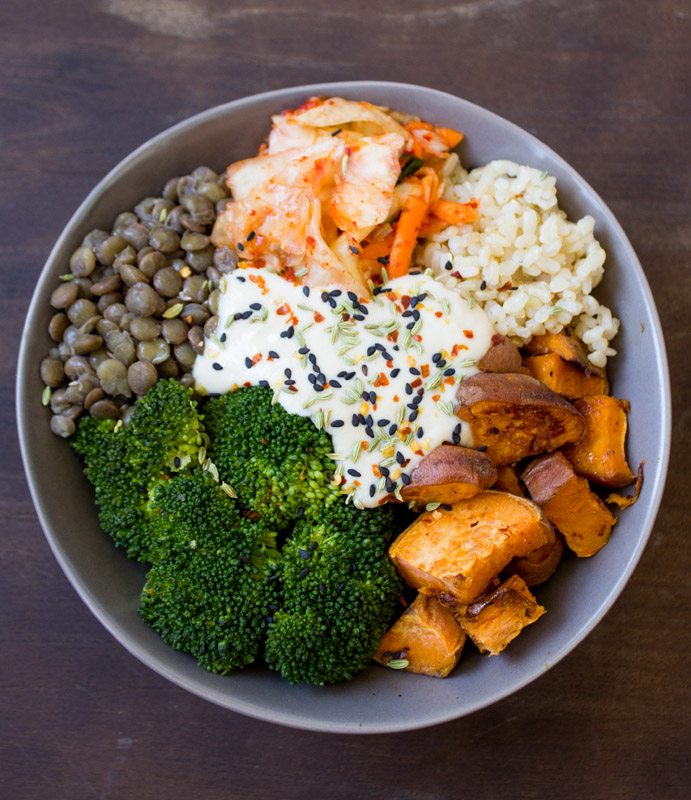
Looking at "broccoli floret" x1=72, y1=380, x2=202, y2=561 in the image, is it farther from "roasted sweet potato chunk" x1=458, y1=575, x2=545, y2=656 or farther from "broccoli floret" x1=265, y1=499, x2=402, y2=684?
"roasted sweet potato chunk" x1=458, y1=575, x2=545, y2=656

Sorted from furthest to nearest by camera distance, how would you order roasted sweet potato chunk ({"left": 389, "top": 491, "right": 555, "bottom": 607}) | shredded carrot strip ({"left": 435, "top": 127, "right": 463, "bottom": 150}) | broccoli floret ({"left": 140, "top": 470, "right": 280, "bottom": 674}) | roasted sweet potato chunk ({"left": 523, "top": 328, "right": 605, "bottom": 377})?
shredded carrot strip ({"left": 435, "top": 127, "right": 463, "bottom": 150}), roasted sweet potato chunk ({"left": 523, "top": 328, "right": 605, "bottom": 377}), broccoli floret ({"left": 140, "top": 470, "right": 280, "bottom": 674}), roasted sweet potato chunk ({"left": 389, "top": 491, "right": 555, "bottom": 607})

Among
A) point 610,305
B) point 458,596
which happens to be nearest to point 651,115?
point 610,305

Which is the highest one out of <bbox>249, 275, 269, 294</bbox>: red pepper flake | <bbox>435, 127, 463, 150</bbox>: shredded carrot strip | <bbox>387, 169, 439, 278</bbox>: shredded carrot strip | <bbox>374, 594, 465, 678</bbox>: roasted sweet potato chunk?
<bbox>435, 127, 463, 150</bbox>: shredded carrot strip

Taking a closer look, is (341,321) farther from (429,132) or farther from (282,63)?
(282,63)

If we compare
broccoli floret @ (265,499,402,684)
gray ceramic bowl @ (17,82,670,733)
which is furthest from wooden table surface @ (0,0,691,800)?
broccoli floret @ (265,499,402,684)

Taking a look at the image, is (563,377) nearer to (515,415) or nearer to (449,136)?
(515,415)

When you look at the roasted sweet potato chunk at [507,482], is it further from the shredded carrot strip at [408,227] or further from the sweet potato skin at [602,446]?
the shredded carrot strip at [408,227]

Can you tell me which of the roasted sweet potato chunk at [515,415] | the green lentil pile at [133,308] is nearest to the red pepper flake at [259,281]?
the green lentil pile at [133,308]
